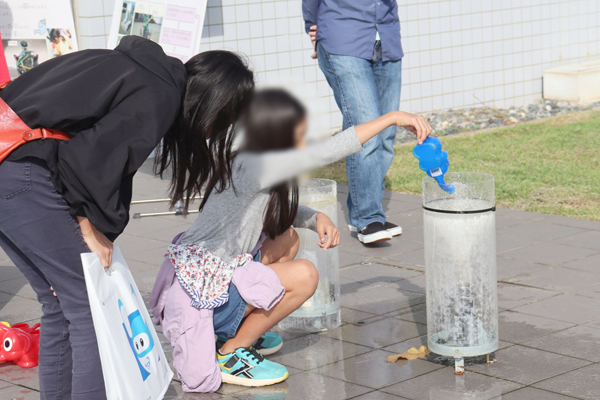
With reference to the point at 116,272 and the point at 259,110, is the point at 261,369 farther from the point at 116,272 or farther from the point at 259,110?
the point at 259,110

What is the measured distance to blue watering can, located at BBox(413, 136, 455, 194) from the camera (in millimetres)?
2912

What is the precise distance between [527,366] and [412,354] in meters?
0.49

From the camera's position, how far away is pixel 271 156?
145 cm

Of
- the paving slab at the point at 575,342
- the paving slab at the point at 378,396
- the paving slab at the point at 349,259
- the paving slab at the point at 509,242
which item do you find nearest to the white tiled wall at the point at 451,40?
the paving slab at the point at 509,242

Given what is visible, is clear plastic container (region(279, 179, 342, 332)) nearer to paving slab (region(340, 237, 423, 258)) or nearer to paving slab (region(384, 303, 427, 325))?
paving slab (region(384, 303, 427, 325))

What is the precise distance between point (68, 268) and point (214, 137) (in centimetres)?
66

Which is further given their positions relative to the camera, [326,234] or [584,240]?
[584,240]

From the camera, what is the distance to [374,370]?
344cm

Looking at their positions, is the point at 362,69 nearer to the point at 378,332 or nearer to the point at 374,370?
the point at 378,332

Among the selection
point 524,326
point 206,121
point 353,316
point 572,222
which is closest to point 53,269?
point 206,121

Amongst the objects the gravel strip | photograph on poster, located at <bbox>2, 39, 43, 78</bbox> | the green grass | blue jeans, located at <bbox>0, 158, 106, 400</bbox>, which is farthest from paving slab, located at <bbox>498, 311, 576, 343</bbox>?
the gravel strip

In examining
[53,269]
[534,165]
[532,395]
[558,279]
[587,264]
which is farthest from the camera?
[534,165]

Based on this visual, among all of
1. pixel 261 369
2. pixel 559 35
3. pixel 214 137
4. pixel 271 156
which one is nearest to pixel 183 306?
pixel 261 369

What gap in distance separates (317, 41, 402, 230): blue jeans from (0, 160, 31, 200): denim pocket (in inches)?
124
